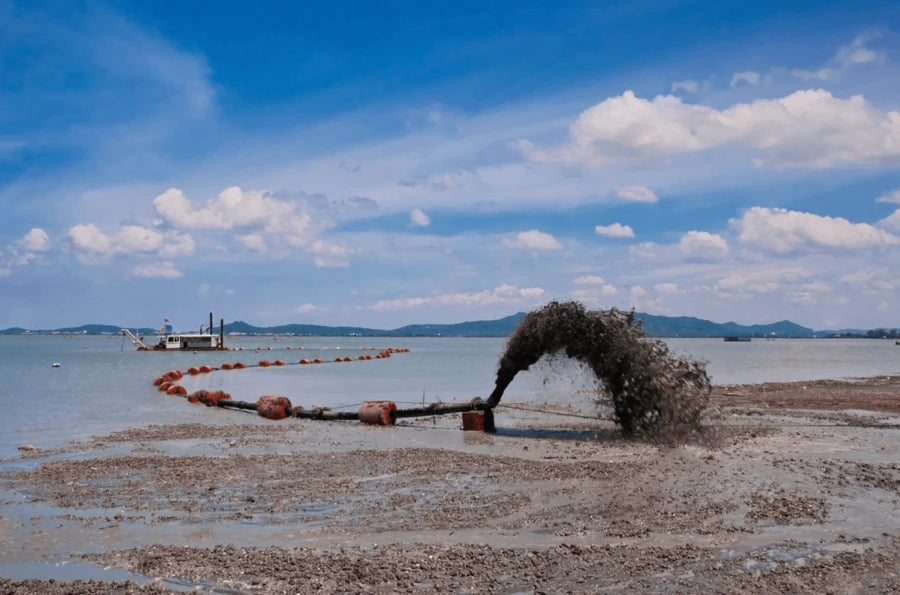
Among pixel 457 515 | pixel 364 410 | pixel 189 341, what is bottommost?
pixel 457 515

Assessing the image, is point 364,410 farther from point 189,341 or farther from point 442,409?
point 189,341

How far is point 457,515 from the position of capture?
30.3 ft

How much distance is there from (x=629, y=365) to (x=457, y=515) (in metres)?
8.69

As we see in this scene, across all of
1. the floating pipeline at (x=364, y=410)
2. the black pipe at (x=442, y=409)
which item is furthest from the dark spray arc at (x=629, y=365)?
the floating pipeline at (x=364, y=410)

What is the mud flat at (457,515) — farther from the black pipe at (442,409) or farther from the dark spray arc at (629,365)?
the black pipe at (442,409)

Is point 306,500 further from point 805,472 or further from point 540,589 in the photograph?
point 805,472

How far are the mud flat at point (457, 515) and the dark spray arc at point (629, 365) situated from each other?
81 centimetres

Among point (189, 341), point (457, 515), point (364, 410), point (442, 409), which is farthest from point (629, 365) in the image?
point (189, 341)

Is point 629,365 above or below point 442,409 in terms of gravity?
above

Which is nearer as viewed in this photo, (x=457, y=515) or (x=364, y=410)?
(x=457, y=515)

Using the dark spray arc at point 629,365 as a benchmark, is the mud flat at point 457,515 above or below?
below

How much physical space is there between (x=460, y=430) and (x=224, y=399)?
1113 centimetres

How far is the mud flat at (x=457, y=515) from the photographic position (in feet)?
22.5

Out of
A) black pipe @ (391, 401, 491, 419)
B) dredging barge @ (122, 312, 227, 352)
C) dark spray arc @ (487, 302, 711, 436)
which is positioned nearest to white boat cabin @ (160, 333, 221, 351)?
dredging barge @ (122, 312, 227, 352)
